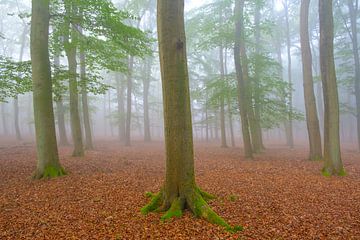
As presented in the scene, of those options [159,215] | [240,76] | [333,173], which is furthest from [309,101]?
[159,215]

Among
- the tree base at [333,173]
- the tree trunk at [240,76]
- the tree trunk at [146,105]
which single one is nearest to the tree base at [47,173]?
the tree trunk at [240,76]

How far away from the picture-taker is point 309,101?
13805 mm

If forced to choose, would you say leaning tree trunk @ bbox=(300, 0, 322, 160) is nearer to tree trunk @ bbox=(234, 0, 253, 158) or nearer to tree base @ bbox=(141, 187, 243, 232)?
tree trunk @ bbox=(234, 0, 253, 158)

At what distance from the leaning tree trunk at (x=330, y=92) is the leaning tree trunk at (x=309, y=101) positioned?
3.86 m

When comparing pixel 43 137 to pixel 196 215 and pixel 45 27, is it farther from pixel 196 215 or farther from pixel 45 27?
pixel 196 215

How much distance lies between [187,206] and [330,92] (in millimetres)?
7488

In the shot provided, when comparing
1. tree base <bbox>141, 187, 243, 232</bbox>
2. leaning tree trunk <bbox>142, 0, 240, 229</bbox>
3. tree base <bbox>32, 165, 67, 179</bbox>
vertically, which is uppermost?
leaning tree trunk <bbox>142, 0, 240, 229</bbox>

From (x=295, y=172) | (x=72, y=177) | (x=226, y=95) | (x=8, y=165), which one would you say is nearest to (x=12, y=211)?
(x=72, y=177)

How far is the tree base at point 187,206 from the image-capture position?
5.09m

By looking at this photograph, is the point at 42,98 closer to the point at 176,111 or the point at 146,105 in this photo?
the point at 176,111

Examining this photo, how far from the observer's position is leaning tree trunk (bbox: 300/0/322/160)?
44.6 feet

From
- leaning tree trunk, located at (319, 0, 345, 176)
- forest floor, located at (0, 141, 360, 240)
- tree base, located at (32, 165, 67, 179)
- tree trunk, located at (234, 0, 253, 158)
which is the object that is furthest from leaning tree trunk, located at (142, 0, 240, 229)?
tree trunk, located at (234, 0, 253, 158)

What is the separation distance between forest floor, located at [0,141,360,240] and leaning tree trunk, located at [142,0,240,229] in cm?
43

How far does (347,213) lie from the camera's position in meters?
5.82
